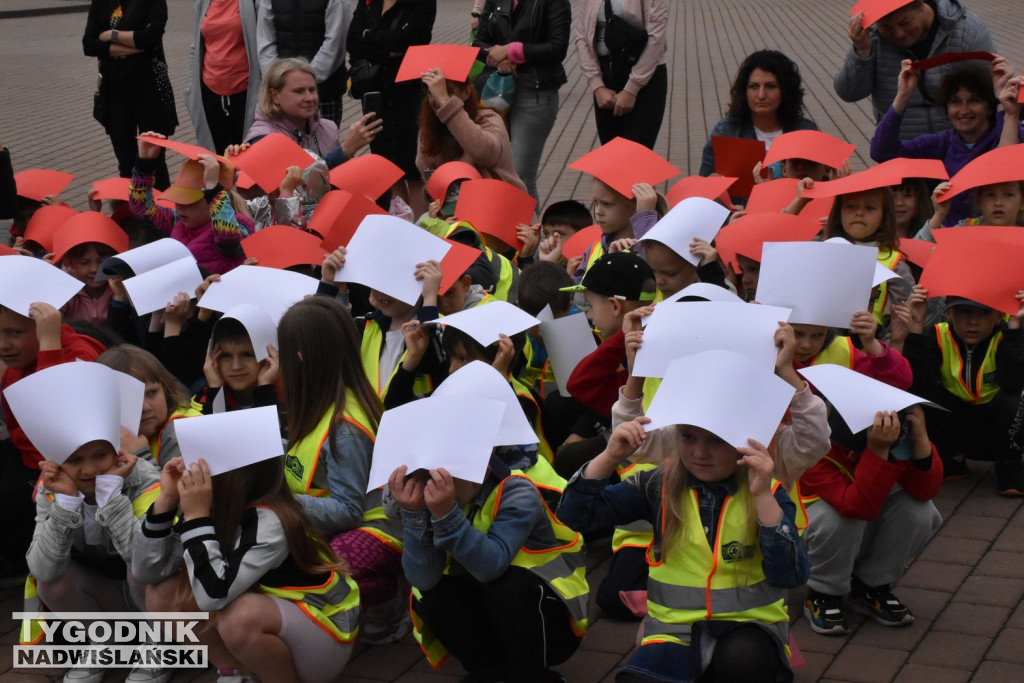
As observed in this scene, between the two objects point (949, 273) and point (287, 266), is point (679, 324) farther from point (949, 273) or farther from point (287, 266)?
point (287, 266)

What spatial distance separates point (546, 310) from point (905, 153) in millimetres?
2361

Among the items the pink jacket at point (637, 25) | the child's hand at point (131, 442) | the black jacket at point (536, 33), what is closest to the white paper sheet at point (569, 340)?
the child's hand at point (131, 442)

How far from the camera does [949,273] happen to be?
4.55 metres

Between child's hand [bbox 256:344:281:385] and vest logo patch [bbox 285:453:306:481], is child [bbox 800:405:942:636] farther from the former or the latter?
child's hand [bbox 256:344:281:385]

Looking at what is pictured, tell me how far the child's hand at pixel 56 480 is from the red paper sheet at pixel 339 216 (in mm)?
2066

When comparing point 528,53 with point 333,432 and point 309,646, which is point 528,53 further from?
point 309,646

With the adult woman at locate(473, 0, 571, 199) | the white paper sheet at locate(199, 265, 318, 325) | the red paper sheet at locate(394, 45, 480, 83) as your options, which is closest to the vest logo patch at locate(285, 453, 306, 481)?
the white paper sheet at locate(199, 265, 318, 325)

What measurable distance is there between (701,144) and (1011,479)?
265 inches

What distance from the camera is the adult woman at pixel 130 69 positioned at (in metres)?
8.06

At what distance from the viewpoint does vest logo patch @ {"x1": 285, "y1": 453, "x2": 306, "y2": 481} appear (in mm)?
3854

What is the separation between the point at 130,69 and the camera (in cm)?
810

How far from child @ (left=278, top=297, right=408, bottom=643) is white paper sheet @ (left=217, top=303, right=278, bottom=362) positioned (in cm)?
41

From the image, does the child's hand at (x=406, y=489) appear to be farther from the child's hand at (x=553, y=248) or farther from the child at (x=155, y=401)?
the child's hand at (x=553, y=248)

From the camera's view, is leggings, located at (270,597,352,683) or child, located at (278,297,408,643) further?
child, located at (278,297,408,643)
